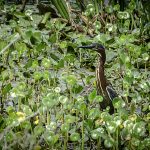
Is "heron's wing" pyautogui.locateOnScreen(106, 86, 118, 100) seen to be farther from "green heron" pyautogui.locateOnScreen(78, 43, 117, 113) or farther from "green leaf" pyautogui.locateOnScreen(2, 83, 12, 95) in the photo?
"green leaf" pyautogui.locateOnScreen(2, 83, 12, 95)

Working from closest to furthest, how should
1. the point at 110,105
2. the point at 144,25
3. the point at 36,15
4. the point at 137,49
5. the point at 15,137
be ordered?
1. the point at 15,137
2. the point at 110,105
3. the point at 137,49
4. the point at 144,25
5. the point at 36,15

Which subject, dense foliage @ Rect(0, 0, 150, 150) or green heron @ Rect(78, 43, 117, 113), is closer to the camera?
dense foliage @ Rect(0, 0, 150, 150)

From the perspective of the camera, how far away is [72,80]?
12.0ft

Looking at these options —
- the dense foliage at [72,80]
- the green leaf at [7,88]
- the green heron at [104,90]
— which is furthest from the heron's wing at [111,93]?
the green leaf at [7,88]

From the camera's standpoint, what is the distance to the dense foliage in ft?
10.5

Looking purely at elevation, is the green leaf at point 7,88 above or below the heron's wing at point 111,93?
above

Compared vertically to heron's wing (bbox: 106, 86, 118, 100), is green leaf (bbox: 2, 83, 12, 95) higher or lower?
higher

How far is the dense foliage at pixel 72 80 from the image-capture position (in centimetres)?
320

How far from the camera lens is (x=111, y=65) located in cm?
463

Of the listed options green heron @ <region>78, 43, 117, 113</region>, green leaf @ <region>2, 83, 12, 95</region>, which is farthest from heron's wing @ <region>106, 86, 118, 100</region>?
green leaf @ <region>2, 83, 12, 95</region>

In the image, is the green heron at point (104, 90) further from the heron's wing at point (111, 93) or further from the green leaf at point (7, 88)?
Answer: the green leaf at point (7, 88)

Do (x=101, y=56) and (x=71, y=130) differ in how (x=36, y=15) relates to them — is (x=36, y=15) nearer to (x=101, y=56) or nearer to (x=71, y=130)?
(x=101, y=56)

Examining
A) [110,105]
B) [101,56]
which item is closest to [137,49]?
[101,56]

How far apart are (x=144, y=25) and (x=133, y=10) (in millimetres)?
355
